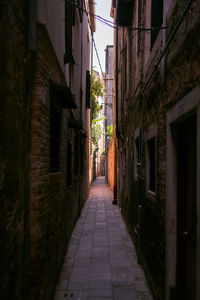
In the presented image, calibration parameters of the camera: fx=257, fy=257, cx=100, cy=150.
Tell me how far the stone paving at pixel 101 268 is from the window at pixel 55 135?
6.42 ft

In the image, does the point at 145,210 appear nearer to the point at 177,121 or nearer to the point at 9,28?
the point at 177,121

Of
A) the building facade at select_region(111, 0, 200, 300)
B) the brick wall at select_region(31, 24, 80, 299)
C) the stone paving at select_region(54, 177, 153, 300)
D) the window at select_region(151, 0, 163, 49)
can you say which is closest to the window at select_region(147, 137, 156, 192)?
the building facade at select_region(111, 0, 200, 300)

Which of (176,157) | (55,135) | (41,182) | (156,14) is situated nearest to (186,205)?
(176,157)

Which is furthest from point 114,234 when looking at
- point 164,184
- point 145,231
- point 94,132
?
point 94,132

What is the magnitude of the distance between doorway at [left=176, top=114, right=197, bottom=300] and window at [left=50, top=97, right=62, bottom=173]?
2.11 m

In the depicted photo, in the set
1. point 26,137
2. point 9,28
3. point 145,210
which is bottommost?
point 145,210

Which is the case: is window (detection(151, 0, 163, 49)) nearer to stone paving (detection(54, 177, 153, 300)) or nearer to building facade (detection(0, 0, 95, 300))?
building facade (detection(0, 0, 95, 300))

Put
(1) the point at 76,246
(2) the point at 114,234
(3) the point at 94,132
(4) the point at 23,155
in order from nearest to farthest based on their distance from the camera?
1. (4) the point at 23,155
2. (1) the point at 76,246
3. (2) the point at 114,234
4. (3) the point at 94,132

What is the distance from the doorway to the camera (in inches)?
110

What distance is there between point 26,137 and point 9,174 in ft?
2.27

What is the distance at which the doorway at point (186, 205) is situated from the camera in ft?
9.14

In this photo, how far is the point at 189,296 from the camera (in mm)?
2885

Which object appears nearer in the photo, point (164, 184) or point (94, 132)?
point (164, 184)

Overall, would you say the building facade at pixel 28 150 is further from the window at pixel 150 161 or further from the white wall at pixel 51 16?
the window at pixel 150 161
